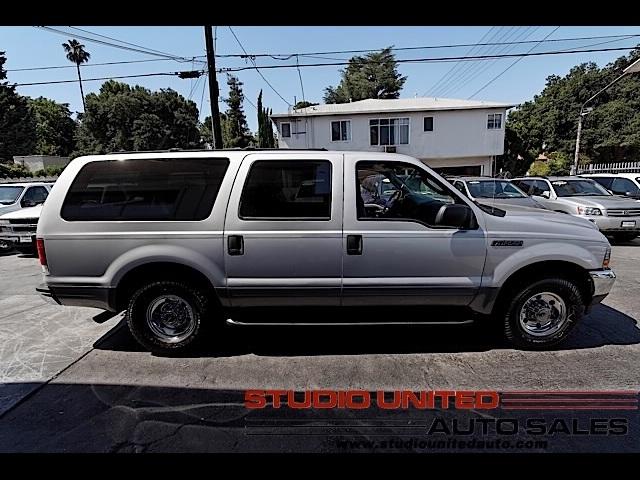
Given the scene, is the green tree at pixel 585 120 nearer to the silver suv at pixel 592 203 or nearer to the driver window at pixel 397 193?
the silver suv at pixel 592 203

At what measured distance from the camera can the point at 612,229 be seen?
812 cm

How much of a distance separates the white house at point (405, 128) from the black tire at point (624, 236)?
15059mm

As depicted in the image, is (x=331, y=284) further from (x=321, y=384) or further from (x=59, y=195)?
(x=59, y=195)

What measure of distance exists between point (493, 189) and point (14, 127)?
47.1m

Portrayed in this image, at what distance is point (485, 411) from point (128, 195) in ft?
11.8

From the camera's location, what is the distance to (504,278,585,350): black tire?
3.35 m

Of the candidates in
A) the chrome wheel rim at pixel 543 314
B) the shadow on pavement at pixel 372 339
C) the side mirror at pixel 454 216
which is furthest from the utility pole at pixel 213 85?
the chrome wheel rim at pixel 543 314

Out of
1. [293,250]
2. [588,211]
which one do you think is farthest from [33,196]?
[588,211]

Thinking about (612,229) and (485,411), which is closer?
(485,411)

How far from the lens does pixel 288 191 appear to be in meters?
3.30

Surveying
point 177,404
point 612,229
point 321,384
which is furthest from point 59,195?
point 612,229

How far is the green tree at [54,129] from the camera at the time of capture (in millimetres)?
57206

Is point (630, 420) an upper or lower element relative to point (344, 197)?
lower

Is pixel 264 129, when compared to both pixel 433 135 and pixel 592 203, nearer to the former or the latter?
pixel 433 135
